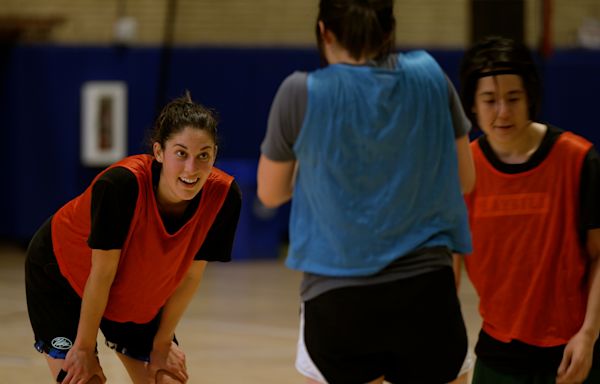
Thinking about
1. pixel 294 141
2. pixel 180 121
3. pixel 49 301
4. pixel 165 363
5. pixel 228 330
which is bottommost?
pixel 228 330

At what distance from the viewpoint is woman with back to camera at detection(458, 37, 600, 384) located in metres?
2.65

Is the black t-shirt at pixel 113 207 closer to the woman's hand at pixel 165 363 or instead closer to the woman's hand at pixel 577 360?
the woman's hand at pixel 165 363

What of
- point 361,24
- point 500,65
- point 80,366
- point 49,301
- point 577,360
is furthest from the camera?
point 49,301

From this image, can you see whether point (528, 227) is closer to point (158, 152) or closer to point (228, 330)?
point (158, 152)

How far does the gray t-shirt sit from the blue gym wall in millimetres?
7781

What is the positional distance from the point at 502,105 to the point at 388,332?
2.93 ft

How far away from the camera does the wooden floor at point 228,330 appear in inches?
198

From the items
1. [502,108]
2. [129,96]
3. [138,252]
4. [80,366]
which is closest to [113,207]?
[138,252]

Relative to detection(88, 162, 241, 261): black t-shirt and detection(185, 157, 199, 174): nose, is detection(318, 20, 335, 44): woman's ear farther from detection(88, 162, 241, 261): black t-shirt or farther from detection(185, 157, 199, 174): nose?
detection(88, 162, 241, 261): black t-shirt

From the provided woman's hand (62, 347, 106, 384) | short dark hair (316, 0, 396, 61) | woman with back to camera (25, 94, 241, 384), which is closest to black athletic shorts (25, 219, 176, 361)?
woman with back to camera (25, 94, 241, 384)

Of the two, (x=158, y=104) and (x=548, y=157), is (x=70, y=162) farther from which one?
(x=548, y=157)

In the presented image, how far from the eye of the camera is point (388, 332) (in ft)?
6.73

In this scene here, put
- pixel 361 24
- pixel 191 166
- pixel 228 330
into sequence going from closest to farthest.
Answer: pixel 361 24 < pixel 191 166 < pixel 228 330

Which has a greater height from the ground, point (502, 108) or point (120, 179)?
point (502, 108)
